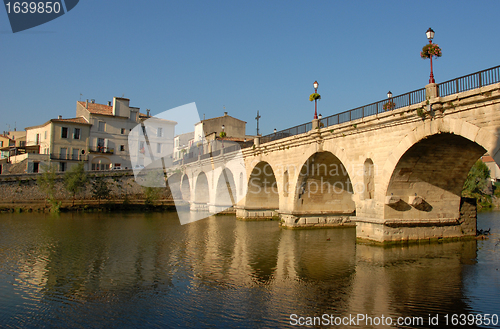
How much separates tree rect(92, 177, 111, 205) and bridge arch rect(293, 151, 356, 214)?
2934 cm

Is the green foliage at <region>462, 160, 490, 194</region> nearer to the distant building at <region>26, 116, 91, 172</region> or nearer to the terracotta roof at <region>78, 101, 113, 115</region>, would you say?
the terracotta roof at <region>78, 101, 113, 115</region>

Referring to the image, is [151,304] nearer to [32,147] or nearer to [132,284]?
[132,284]

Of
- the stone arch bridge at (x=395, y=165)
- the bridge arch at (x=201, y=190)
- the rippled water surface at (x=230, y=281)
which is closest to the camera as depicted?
the rippled water surface at (x=230, y=281)

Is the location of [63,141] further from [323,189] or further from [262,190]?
[323,189]

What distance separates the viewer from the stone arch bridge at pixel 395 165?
1351cm

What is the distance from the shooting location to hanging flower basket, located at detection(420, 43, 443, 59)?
14.8 m

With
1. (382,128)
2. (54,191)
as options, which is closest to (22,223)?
(54,191)

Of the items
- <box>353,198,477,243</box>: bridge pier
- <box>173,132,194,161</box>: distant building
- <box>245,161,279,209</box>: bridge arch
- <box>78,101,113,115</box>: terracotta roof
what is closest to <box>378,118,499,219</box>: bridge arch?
<box>353,198,477,243</box>: bridge pier

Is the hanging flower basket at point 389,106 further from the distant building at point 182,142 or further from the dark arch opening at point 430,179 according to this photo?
the distant building at point 182,142

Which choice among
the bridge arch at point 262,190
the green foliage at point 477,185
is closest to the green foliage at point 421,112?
the bridge arch at point 262,190

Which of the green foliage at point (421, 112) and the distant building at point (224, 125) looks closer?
the green foliage at point (421, 112)

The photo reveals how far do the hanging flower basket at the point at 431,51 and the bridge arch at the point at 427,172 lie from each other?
9.24 ft

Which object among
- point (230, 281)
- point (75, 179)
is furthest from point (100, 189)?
point (230, 281)

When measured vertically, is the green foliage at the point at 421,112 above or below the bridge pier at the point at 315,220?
above
